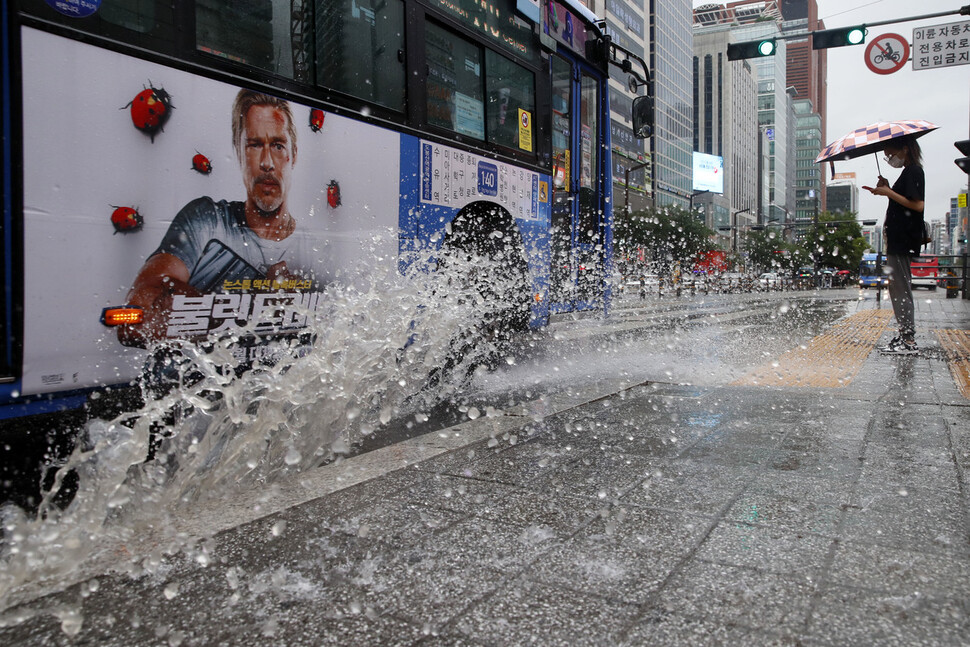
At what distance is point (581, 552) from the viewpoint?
2.17 meters

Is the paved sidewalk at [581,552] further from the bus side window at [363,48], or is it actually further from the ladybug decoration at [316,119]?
the bus side window at [363,48]

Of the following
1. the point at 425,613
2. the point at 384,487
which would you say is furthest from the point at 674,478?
the point at 425,613

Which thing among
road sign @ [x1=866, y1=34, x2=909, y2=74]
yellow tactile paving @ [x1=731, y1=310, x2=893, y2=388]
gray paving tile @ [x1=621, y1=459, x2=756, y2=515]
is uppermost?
road sign @ [x1=866, y1=34, x2=909, y2=74]

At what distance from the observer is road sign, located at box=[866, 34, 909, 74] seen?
1534 centimetres

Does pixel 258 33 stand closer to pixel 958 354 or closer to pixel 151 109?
pixel 151 109


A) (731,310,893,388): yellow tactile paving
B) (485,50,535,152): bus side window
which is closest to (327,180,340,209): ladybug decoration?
(485,50,535,152): bus side window

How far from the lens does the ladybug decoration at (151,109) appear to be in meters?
3.27

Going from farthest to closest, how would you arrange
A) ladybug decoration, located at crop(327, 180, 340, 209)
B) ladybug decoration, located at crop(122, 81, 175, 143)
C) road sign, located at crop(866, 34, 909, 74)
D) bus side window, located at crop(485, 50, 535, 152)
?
road sign, located at crop(866, 34, 909, 74) → bus side window, located at crop(485, 50, 535, 152) → ladybug decoration, located at crop(327, 180, 340, 209) → ladybug decoration, located at crop(122, 81, 175, 143)

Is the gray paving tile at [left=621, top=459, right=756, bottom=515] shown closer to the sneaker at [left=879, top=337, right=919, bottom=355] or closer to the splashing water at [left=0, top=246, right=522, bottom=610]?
the splashing water at [left=0, top=246, right=522, bottom=610]

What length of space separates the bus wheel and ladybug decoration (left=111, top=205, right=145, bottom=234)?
2.45 metres

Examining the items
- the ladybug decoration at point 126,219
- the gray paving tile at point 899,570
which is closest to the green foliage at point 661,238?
the ladybug decoration at point 126,219

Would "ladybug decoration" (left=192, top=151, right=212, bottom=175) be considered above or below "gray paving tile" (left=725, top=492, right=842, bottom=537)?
above

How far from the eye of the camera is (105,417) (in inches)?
128

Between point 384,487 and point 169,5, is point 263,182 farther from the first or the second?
point 384,487
